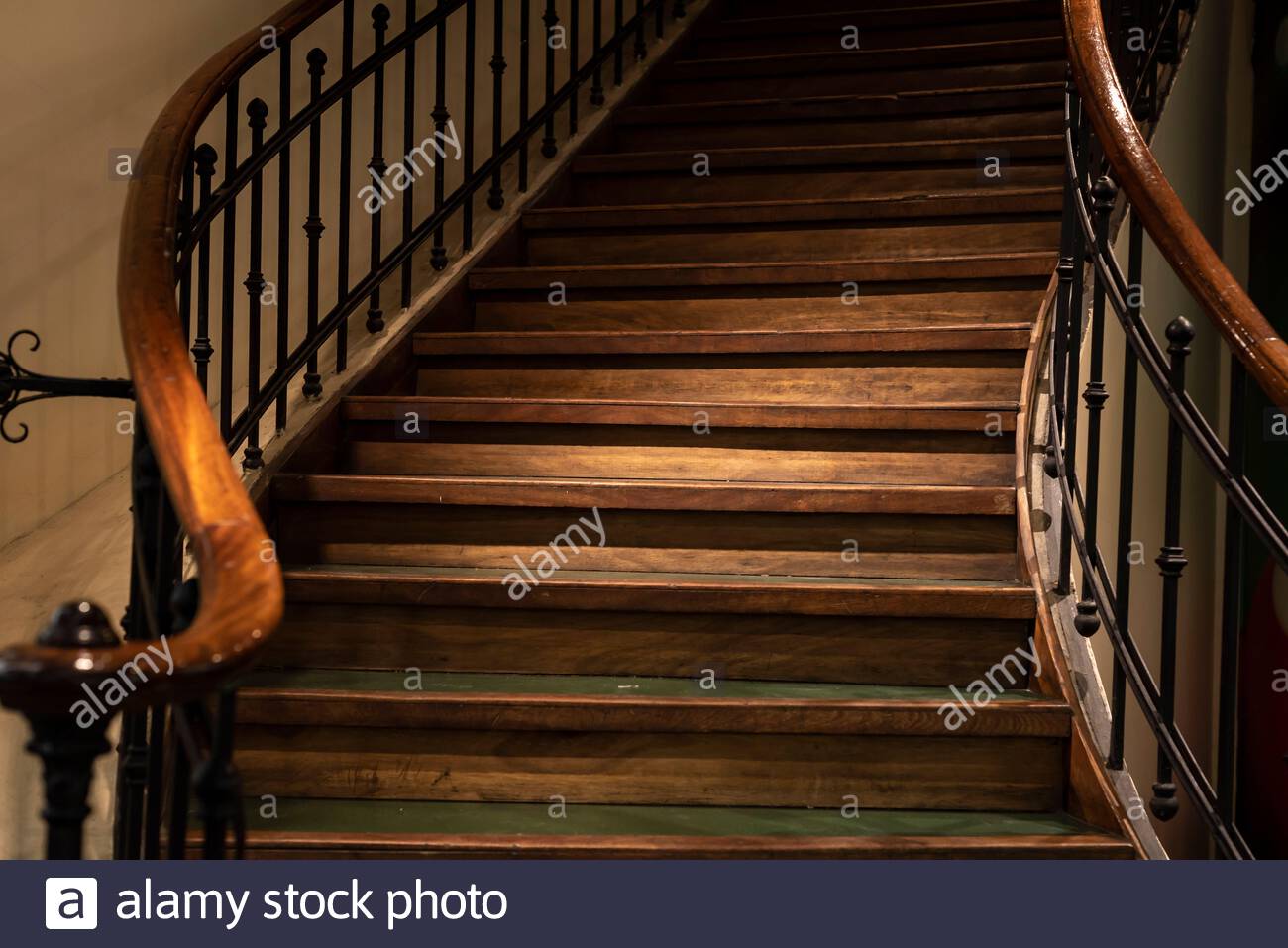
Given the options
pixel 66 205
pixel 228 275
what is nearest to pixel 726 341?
pixel 228 275

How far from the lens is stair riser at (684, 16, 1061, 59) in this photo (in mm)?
4328

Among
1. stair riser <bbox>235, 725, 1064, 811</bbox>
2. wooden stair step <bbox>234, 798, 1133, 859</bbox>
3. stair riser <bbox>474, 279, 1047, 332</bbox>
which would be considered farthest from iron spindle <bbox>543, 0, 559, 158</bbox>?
wooden stair step <bbox>234, 798, 1133, 859</bbox>

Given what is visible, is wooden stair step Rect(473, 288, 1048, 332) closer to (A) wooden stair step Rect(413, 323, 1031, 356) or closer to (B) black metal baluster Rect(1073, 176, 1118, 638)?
(A) wooden stair step Rect(413, 323, 1031, 356)

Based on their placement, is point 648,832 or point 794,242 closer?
point 648,832

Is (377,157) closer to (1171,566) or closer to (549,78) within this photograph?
(549,78)

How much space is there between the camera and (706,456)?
2617mm

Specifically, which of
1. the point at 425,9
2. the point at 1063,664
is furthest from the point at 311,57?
the point at 1063,664

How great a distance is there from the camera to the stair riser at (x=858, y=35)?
433cm

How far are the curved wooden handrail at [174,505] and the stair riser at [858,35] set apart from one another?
3135 mm

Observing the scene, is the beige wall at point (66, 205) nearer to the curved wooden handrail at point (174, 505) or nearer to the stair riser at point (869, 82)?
the curved wooden handrail at point (174, 505)

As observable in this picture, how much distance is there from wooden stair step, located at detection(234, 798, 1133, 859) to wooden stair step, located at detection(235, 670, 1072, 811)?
0.03m

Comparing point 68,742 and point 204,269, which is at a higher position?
point 204,269

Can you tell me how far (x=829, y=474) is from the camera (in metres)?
2.57

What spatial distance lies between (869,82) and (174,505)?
11.3 feet
